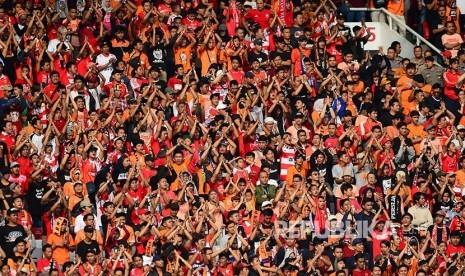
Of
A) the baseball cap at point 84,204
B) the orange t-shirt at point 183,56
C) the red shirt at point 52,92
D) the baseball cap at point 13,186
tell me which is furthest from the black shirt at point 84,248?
the orange t-shirt at point 183,56

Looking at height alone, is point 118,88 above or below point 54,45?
below

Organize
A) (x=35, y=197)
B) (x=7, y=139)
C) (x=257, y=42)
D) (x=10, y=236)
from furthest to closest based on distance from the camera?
(x=257, y=42) < (x=7, y=139) < (x=35, y=197) < (x=10, y=236)

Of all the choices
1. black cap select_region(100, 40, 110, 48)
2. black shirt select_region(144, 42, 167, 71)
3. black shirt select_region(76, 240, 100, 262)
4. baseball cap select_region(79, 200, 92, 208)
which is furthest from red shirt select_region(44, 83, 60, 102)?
black shirt select_region(76, 240, 100, 262)

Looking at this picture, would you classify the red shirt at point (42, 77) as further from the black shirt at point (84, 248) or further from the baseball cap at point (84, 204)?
the black shirt at point (84, 248)

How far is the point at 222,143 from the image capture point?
90.6 feet

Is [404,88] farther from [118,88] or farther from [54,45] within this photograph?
[54,45]

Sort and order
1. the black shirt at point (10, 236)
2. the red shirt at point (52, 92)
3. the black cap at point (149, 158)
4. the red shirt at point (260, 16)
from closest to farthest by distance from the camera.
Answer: the black shirt at point (10, 236) < the black cap at point (149, 158) < the red shirt at point (52, 92) < the red shirt at point (260, 16)

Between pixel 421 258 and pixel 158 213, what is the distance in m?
4.40

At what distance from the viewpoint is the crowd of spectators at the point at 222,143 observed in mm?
26062

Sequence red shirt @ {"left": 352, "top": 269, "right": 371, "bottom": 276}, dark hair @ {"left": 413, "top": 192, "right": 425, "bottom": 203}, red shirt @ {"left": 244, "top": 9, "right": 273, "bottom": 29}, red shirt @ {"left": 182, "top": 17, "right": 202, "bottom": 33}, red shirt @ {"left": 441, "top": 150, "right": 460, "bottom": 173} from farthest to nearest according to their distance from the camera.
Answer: red shirt @ {"left": 244, "top": 9, "right": 273, "bottom": 29} → red shirt @ {"left": 182, "top": 17, "right": 202, "bottom": 33} → red shirt @ {"left": 441, "top": 150, "right": 460, "bottom": 173} → dark hair @ {"left": 413, "top": 192, "right": 425, "bottom": 203} → red shirt @ {"left": 352, "top": 269, "right": 371, "bottom": 276}

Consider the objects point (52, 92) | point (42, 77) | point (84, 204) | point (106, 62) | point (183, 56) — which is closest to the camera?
point (84, 204)

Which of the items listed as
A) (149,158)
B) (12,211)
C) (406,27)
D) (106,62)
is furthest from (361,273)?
(406,27)

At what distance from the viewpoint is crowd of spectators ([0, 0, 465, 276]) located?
26.1m

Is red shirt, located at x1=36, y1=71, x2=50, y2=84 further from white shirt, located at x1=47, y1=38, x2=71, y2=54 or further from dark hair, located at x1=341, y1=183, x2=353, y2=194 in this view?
dark hair, located at x1=341, y1=183, x2=353, y2=194
